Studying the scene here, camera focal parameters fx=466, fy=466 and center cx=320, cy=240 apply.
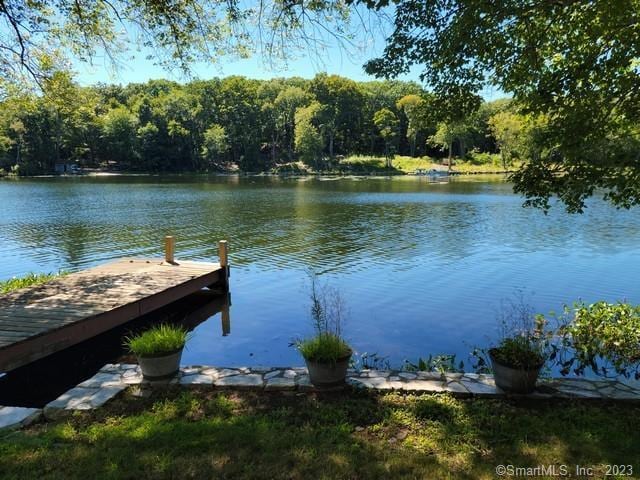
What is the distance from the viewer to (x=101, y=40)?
8.91 m

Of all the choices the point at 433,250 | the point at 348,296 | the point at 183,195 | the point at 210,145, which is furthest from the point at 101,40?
the point at 210,145

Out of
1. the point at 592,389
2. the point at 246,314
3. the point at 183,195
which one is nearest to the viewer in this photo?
the point at 592,389

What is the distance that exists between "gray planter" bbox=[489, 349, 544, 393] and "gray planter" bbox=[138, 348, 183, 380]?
341cm

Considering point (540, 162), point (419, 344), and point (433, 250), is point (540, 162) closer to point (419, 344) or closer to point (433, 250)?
point (419, 344)

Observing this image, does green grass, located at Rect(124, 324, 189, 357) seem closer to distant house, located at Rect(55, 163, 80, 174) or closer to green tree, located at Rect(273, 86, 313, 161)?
distant house, located at Rect(55, 163, 80, 174)

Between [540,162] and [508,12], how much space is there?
1.64 meters

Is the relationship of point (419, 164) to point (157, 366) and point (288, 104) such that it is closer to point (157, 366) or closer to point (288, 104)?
point (288, 104)

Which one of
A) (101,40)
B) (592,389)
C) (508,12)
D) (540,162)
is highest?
(101,40)

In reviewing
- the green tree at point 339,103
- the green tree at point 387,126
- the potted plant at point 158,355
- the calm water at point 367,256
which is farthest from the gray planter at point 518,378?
the green tree at point 339,103

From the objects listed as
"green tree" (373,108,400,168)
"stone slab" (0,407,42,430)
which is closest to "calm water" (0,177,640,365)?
"stone slab" (0,407,42,430)

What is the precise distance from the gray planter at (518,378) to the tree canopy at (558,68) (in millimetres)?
1811

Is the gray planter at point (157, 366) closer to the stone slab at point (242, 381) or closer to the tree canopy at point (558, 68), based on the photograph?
the stone slab at point (242, 381)

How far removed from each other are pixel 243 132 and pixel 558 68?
77.6 metres

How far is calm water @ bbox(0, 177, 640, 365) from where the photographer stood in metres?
8.67
